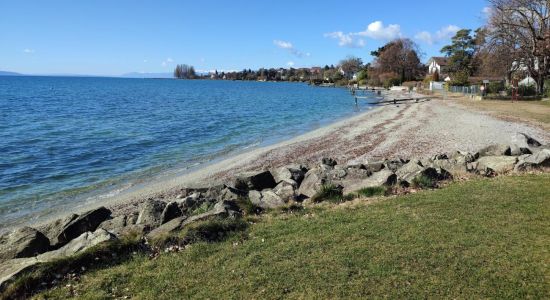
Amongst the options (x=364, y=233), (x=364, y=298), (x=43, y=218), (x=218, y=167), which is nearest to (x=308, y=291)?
(x=364, y=298)

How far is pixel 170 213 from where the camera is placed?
1003cm

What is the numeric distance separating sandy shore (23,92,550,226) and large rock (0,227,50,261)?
491cm

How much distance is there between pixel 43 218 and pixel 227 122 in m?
28.1

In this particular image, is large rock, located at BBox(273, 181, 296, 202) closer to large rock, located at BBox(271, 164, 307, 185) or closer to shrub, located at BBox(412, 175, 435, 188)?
large rock, located at BBox(271, 164, 307, 185)

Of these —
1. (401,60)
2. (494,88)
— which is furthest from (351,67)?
(494,88)

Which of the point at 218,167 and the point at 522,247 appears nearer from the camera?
the point at 522,247

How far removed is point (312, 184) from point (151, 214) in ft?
15.6

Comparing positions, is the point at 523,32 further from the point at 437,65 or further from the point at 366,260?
the point at 437,65

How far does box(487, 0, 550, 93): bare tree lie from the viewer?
4531 centimetres

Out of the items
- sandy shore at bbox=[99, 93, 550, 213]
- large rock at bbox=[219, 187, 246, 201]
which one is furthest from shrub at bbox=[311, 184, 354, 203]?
sandy shore at bbox=[99, 93, 550, 213]

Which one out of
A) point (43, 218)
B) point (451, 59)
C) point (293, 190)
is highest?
point (451, 59)

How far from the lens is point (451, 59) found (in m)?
102

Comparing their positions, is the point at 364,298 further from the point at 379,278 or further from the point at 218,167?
the point at 218,167

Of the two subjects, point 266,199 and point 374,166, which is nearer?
point 266,199
